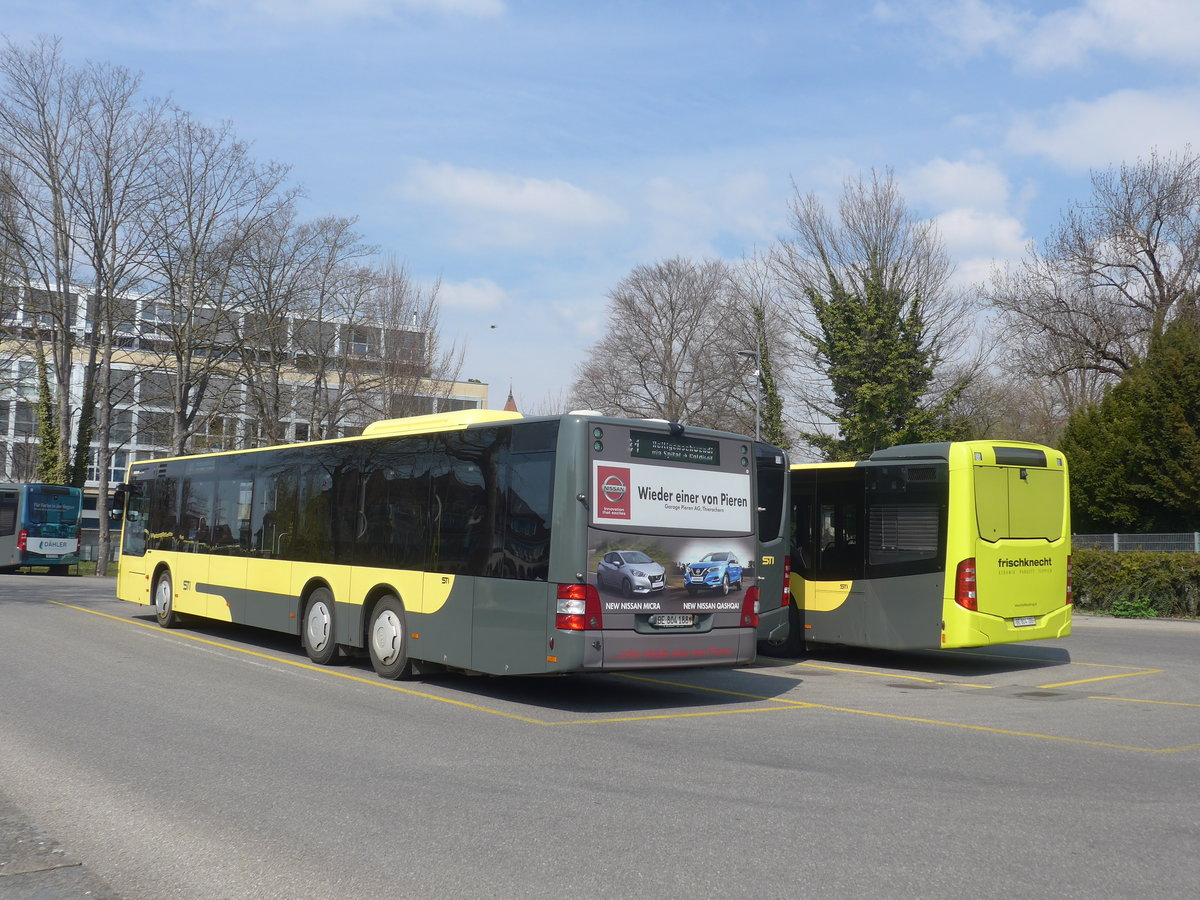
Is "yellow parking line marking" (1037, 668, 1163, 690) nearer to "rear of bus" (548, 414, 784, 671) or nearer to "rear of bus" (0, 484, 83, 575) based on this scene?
"rear of bus" (548, 414, 784, 671)

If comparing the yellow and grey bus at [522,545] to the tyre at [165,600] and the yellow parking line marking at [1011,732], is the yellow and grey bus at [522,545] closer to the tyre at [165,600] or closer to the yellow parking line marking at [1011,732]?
the yellow parking line marking at [1011,732]

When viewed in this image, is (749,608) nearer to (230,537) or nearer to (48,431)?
(230,537)

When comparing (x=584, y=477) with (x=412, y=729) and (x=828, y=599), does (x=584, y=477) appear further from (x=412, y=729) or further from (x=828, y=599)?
(x=828, y=599)

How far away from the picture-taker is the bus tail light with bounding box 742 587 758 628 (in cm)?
1155

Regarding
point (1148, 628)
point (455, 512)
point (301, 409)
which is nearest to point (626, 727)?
point (455, 512)

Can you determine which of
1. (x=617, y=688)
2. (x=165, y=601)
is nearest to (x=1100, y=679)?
(x=617, y=688)

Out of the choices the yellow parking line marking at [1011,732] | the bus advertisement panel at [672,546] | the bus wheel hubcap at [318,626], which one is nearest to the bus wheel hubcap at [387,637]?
the bus wheel hubcap at [318,626]

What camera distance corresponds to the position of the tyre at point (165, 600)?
18453mm

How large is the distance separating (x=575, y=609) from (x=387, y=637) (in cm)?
329

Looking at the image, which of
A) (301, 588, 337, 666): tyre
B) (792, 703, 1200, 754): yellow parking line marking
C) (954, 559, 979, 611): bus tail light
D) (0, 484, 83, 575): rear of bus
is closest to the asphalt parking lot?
(792, 703, 1200, 754): yellow parking line marking

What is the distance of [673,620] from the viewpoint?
35.5 feet

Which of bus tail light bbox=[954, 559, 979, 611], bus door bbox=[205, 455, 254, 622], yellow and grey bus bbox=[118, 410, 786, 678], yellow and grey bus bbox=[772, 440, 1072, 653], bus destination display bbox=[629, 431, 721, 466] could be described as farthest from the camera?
bus door bbox=[205, 455, 254, 622]

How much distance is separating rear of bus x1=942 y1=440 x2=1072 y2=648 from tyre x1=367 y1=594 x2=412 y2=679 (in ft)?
21.2

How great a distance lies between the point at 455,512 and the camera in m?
11.6
